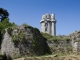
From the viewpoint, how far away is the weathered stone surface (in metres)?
17.3

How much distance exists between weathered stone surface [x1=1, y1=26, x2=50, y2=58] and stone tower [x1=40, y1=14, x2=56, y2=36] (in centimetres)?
3617

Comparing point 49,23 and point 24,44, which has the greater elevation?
point 49,23

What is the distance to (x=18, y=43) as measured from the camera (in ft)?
57.3

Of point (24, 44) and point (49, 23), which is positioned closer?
point (24, 44)

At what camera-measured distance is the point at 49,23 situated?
5691 centimetres

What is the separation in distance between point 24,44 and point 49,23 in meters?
39.7

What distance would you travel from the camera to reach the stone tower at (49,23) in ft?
182

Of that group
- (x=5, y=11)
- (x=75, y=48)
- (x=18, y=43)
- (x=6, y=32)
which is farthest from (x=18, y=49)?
(x=5, y=11)

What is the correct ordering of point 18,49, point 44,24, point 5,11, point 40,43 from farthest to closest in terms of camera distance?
point 44,24 → point 5,11 → point 40,43 → point 18,49

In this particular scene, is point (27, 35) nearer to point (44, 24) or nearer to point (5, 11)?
point (5, 11)

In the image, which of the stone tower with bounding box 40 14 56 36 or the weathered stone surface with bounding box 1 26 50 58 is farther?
the stone tower with bounding box 40 14 56 36

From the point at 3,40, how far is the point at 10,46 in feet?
4.81

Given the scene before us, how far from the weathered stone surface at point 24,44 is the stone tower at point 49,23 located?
119 feet

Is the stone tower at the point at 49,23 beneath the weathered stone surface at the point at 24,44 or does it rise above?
above
